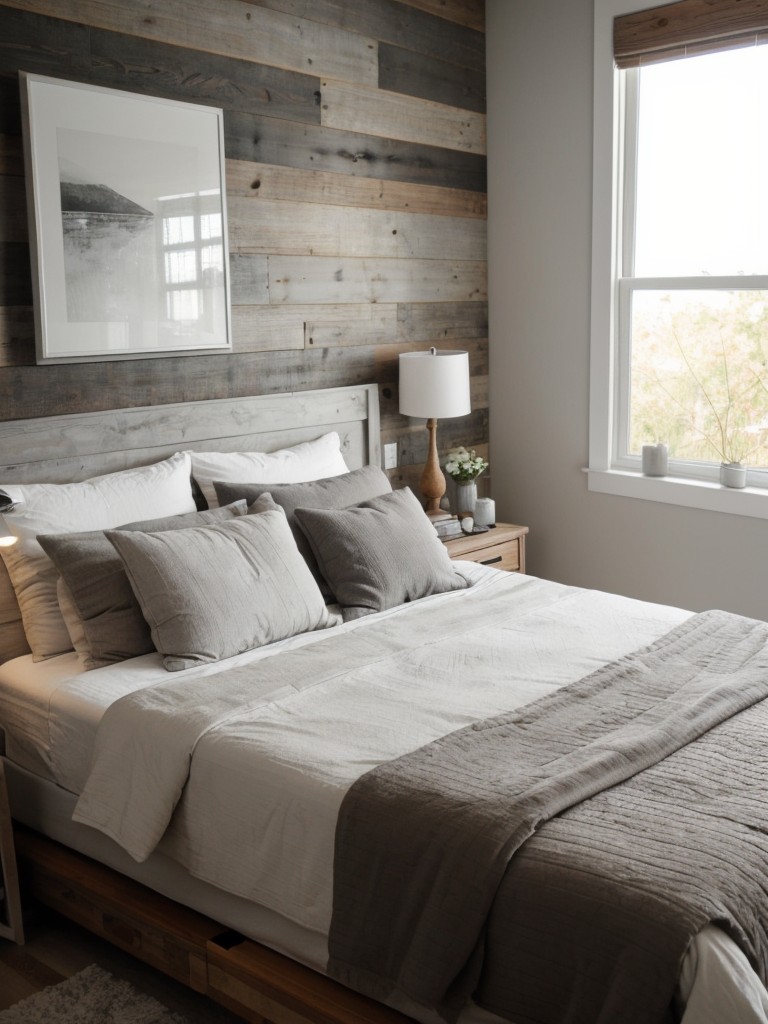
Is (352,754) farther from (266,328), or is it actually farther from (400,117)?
(400,117)

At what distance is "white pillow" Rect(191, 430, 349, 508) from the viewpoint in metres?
3.32

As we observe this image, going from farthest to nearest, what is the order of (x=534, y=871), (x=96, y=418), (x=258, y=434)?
(x=258, y=434) < (x=96, y=418) < (x=534, y=871)

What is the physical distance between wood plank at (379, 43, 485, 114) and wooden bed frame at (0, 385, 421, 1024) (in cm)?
120

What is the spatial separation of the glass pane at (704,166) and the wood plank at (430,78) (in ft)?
2.41

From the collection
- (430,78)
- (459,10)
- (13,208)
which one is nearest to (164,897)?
(13,208)

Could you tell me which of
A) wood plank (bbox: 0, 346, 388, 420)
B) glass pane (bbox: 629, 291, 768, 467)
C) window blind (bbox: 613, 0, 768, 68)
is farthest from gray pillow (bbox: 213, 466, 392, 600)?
window blind (bbox: 613, 0, 768, 68)

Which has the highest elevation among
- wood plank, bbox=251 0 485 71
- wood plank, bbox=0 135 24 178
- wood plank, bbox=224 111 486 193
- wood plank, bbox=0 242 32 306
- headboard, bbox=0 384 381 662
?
wood plank, bbox=251 0 485 71

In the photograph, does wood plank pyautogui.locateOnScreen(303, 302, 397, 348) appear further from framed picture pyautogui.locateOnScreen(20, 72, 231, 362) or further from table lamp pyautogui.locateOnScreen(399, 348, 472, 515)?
framed picture pyautogui.locateOnScreen(20, 72, 231, 362)

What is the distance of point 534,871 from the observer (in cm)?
173

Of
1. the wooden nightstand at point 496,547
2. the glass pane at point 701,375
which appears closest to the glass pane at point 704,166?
the glass pane at point 701,375

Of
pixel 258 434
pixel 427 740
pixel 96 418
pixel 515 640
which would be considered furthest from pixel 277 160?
pixel 427 740

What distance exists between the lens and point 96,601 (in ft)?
8.84

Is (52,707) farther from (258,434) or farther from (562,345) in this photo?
(562,345)

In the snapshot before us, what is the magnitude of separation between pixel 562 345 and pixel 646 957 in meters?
3.13
